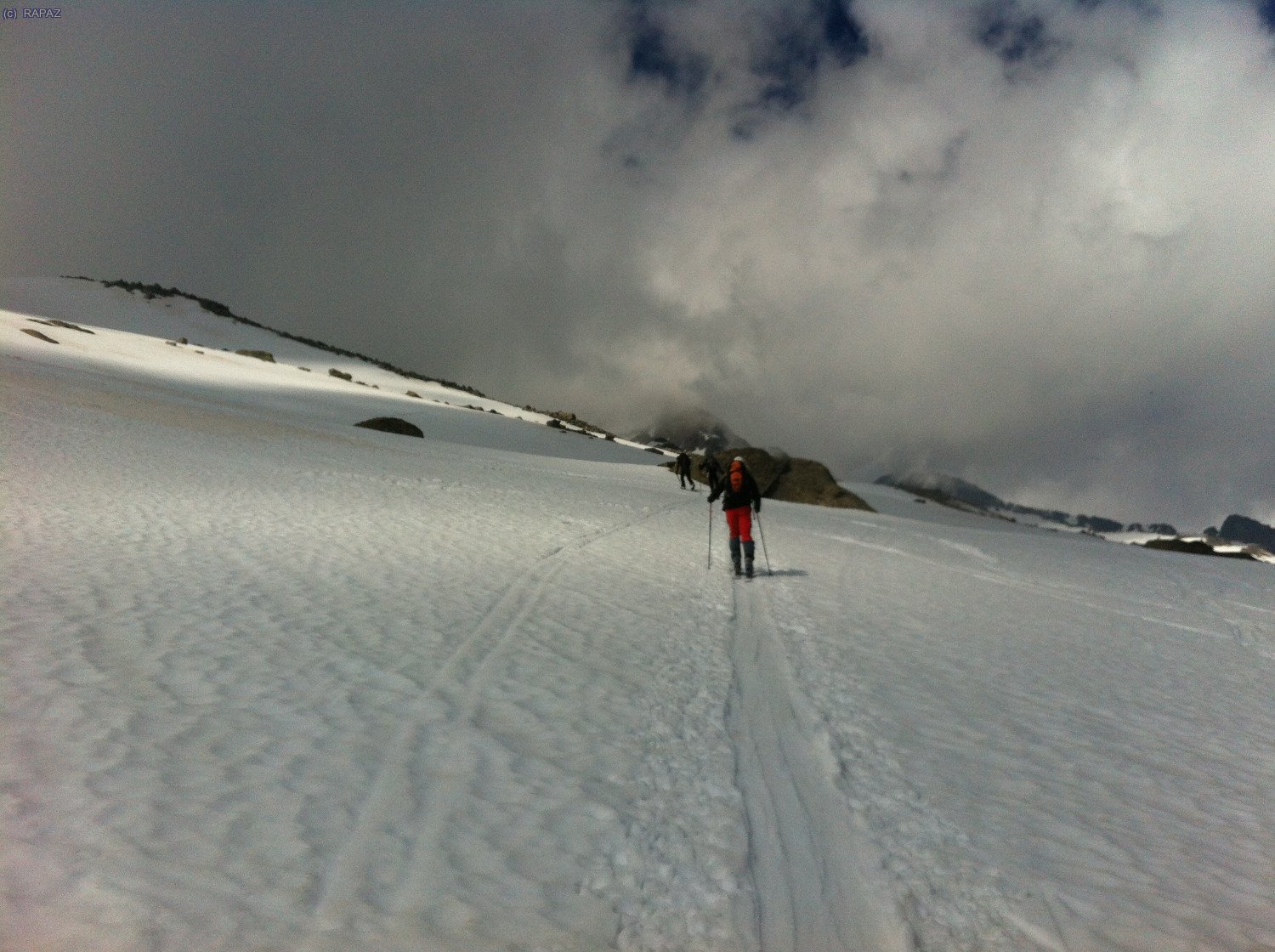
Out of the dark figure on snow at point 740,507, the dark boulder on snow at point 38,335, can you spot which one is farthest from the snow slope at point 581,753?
the dark boulder on snow at point 38,335

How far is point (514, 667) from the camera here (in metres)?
6.45

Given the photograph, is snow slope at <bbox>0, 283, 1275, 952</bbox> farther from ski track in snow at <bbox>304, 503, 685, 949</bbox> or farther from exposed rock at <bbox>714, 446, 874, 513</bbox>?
exposed rock at <bbox>714, 446, 874, 513</bbox>

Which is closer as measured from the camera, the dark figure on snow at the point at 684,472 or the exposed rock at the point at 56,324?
the dark figure on snow at the point at 684,472

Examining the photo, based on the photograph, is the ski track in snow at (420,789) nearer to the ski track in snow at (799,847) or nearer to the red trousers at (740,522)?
the ski track in snow at (799,847)

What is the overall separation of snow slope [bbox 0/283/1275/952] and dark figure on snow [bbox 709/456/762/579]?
872mm

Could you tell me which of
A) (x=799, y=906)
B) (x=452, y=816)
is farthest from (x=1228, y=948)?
(x=452, y=816)

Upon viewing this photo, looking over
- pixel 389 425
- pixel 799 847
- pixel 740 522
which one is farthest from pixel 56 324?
pixel 799 847

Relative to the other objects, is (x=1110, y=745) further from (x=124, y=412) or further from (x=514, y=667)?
(x=124, y=412)

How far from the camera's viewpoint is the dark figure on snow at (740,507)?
12.2m

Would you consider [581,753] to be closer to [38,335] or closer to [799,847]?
[799,847]

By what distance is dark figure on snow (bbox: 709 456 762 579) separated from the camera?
1218cm

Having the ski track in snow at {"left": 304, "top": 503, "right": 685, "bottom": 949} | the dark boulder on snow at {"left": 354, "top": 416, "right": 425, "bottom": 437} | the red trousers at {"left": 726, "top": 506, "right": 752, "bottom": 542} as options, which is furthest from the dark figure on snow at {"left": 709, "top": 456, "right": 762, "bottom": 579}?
the dark boulder on snow at {"left": 354, "top": 416, "right": 425, "bottom": 437}

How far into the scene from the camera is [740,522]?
12.2 m

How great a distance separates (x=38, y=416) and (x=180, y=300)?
6972 centimetres
